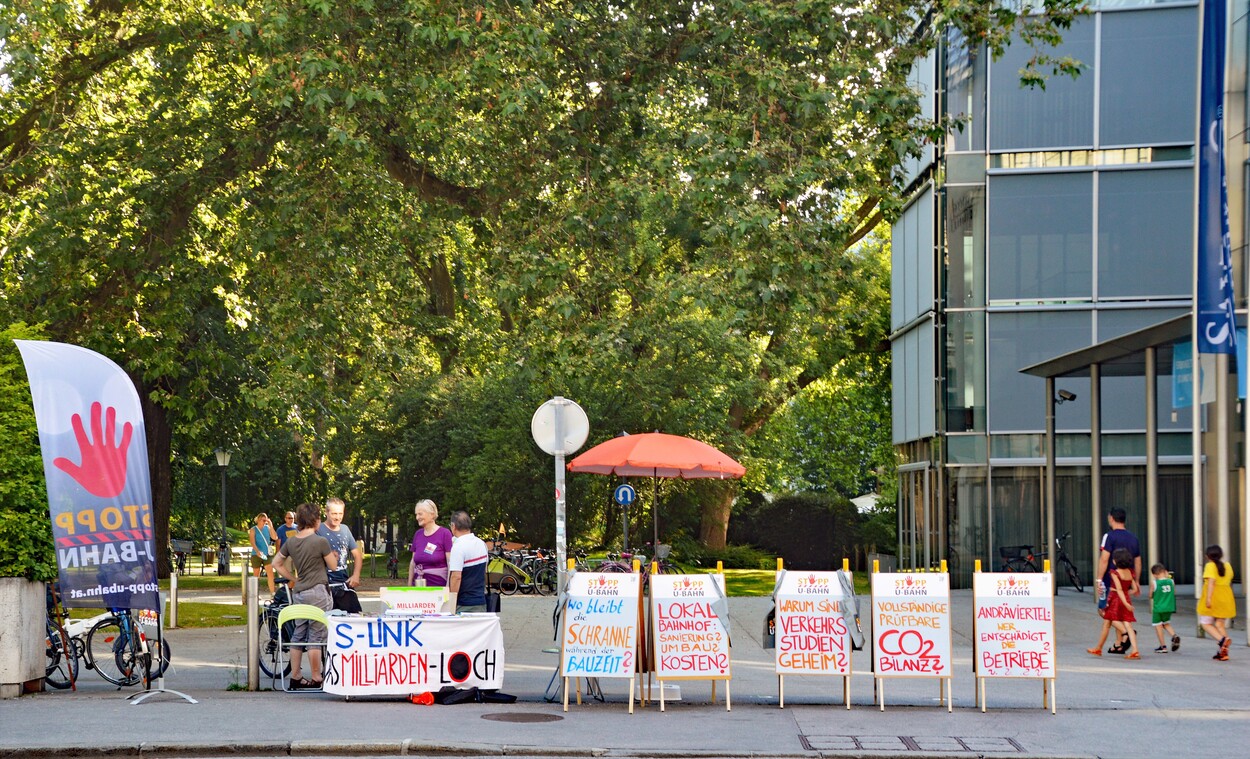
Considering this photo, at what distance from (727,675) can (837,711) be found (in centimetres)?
97

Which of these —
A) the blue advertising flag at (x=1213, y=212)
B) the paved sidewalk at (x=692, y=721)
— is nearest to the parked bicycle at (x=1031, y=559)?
the blue advertising flag at (x=1213, y=212)

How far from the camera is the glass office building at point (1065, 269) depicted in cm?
2731

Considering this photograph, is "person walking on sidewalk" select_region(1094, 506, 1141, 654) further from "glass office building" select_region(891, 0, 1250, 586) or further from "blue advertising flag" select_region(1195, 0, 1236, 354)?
"glass office building" select_region(891, 0, 1250, 586)

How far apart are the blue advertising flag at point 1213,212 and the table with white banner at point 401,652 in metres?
10.5

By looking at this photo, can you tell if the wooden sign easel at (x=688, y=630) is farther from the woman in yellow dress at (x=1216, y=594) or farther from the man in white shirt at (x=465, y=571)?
the woman in yellow dress at (x=1216, y=594)

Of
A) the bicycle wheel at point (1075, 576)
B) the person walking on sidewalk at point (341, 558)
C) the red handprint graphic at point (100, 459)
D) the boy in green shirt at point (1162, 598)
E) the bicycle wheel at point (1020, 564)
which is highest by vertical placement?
the red handprint graphic at point (100, 459)

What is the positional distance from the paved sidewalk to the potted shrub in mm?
379

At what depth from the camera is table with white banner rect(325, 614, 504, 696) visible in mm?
12430

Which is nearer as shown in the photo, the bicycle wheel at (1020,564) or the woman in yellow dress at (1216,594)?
the woman in yellow dress at (1216,594)

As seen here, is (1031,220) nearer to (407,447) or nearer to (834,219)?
(834,219)

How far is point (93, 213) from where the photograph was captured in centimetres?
2027

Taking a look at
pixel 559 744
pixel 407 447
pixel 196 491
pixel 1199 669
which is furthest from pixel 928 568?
pixel 196 491

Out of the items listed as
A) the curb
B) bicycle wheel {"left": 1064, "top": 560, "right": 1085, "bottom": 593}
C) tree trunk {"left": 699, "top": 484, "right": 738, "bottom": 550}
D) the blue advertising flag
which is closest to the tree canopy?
the blue advertising flag

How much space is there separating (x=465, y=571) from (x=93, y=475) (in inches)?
135
